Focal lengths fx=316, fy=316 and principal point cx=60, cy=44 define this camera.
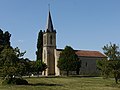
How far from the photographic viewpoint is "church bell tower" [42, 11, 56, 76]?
111125 mm

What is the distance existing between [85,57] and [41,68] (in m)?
26.1

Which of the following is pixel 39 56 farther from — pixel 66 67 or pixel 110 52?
pixel 110 52

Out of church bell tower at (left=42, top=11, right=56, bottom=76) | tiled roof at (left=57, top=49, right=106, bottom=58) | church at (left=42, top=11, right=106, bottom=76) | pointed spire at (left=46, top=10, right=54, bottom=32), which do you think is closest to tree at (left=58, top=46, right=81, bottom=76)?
church at (left=42, top=11, right=106, bottom=76)

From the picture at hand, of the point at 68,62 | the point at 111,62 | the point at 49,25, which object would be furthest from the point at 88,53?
the point at 111,62

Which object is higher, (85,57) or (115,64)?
(85,57)

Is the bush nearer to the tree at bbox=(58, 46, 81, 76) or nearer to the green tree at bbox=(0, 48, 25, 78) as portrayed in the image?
the green tree at bbox=(0, 48, 25, 78)

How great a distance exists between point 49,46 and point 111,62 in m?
64.5

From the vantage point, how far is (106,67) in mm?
48500

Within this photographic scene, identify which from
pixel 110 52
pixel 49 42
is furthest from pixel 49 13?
pixel 110 52

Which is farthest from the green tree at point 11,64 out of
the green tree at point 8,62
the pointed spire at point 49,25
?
the pointed spire at point 49,25

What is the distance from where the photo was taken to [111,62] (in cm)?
4831

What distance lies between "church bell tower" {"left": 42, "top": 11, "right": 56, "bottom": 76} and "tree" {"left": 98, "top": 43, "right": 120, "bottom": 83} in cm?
6227

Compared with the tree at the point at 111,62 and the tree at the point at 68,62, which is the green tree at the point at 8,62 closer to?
the tree at the point at 111,62

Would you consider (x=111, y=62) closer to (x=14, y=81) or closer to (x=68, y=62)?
(x=14, y=81)
